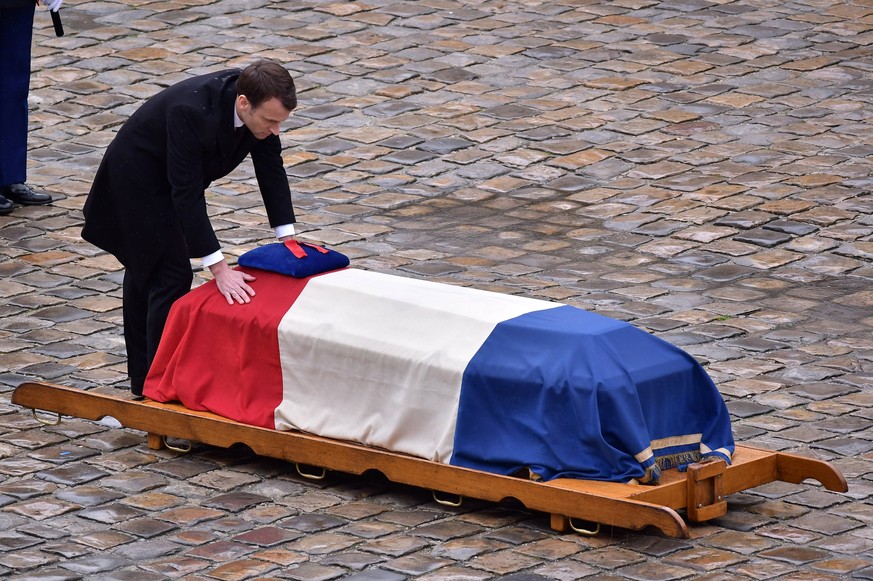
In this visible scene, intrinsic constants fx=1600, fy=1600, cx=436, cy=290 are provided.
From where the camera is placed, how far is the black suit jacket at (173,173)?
19.2 feet

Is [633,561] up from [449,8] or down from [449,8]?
down

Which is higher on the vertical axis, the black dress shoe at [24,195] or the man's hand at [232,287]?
the man's hand at [232,287]

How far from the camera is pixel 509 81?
11.3 m

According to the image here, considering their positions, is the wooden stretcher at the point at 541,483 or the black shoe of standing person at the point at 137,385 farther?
the black shoe of standing person at the point at 137,385

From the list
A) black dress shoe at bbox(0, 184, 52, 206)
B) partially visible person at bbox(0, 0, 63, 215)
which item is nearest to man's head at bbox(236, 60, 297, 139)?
partially visible person at bbox(0, 0, 63, 215)

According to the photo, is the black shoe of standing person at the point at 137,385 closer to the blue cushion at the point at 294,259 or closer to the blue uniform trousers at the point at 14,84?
the blue cushion at the point at 294,259

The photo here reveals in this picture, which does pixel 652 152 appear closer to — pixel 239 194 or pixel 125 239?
pixel 239 194

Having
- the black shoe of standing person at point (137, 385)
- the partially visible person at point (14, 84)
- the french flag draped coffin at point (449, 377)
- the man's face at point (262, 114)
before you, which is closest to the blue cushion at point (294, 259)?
the french flag draped coffin at point (449, 377)

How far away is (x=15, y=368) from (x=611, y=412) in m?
3.06

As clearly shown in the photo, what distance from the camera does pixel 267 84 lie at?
18.5 ft

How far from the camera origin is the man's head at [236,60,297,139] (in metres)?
5.64

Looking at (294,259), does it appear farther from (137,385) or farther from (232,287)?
(137,385)

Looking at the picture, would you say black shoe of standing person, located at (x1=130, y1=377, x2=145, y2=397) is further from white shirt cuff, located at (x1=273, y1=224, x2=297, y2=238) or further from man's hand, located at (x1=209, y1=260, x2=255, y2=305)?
white shirt cuff, located at (x1=273, y1=224, x2=297, y2=238)

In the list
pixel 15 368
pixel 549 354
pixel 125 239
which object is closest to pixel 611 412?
pixel 549 354
